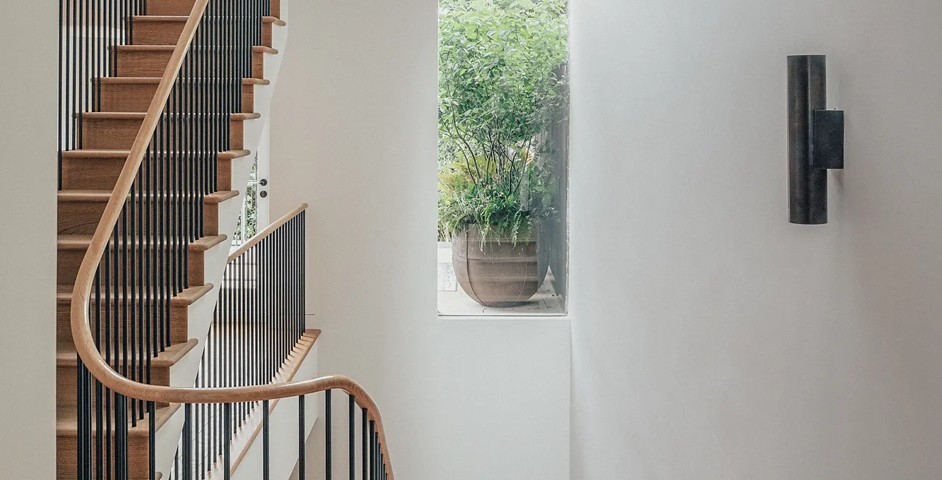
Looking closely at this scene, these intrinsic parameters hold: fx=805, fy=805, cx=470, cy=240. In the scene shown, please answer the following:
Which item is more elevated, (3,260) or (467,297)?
(3,260)

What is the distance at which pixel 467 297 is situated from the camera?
6031 mm

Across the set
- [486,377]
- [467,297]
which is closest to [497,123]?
[467,297]

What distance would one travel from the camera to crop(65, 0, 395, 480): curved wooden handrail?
220 cm

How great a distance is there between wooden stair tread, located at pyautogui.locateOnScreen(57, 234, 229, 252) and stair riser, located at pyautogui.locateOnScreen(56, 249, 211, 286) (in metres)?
0.02

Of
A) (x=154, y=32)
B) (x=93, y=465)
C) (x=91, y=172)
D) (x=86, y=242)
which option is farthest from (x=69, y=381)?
(x=154, y=32)

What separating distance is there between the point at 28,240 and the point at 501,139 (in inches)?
177

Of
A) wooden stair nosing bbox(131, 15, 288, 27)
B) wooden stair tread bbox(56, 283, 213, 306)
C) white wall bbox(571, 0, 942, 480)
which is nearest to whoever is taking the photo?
white wall bbox(571, 0, 942, 480)

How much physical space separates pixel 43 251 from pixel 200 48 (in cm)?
194

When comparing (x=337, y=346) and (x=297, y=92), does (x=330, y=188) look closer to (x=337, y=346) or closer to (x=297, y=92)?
(x=297, y=92)

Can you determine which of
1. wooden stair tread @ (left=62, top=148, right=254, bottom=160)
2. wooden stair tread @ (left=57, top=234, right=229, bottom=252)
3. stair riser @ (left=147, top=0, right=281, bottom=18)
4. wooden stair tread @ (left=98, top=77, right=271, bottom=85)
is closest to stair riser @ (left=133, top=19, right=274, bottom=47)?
stair riser @ (left=147, top=0, right=281, bottom=18)

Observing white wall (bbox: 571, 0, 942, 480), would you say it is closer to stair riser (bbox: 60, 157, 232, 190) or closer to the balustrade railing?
the balustrade railing

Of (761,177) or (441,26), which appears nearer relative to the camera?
(761,177)

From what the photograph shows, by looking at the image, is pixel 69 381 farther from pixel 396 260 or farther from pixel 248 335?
pixel 396 260

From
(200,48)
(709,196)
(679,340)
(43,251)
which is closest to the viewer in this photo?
(43,251)
